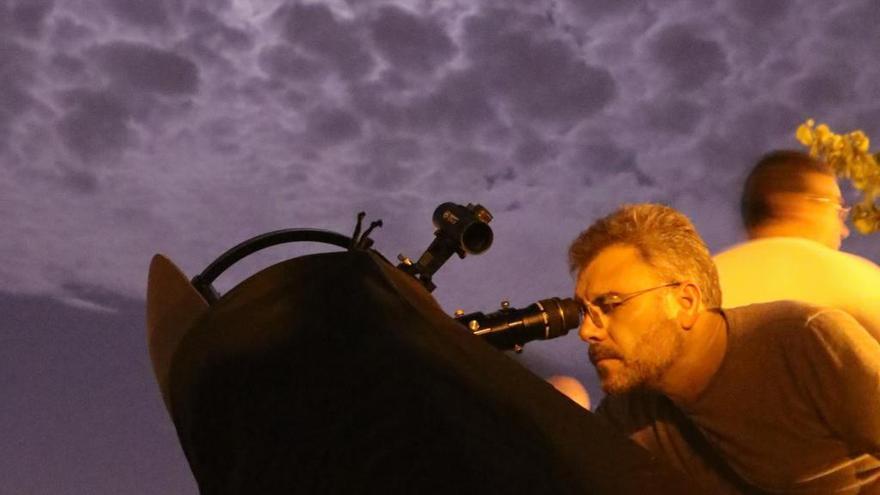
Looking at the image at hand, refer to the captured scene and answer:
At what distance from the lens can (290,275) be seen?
86 centimetres

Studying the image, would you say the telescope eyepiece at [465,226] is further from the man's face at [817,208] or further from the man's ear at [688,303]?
the man's face at [817,208]

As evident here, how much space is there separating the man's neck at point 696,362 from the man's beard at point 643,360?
0.07 ft

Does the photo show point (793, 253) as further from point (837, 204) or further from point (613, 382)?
point (613, 382)

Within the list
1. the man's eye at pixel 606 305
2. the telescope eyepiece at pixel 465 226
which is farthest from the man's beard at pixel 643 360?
the telescope eyepiece at pixel 465 226

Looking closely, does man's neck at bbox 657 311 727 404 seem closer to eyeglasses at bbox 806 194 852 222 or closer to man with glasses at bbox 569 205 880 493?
man with glasses at bbox 569 205 880 493

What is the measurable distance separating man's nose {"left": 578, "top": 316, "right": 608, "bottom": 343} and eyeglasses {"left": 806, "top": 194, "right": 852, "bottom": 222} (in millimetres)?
1570

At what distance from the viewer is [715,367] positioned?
231 centimetres

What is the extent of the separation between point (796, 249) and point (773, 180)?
48 centimetres

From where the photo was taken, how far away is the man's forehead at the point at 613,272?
241cm

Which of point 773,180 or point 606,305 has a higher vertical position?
point 773,180

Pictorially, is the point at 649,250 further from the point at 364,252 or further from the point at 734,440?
the point at 364,252

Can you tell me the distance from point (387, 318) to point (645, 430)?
6.42 ft

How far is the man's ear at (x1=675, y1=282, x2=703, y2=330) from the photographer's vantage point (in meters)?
2.43

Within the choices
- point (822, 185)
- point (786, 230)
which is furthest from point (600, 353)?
point (822, 185)
